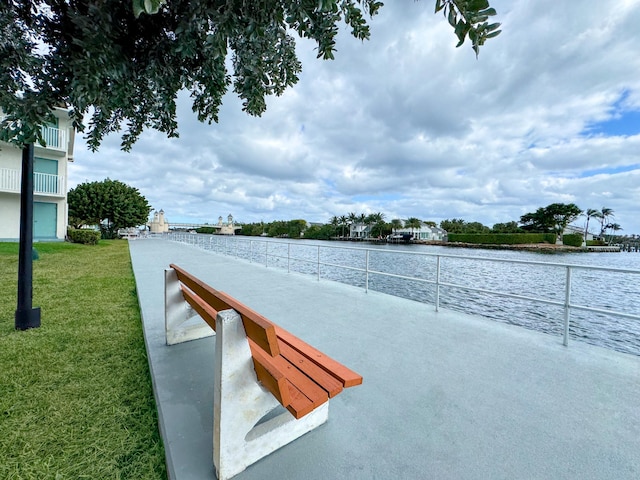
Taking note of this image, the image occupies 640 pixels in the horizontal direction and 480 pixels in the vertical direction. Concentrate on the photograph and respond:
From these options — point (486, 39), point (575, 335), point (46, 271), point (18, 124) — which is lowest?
point (575, 335)

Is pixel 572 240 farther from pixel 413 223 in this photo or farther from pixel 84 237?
pixel 84 237

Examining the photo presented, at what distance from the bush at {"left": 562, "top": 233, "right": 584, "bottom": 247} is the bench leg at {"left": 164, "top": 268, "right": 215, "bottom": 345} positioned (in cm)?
7169

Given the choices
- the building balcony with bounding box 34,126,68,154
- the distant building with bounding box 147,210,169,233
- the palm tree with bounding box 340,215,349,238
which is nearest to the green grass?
the building balcony with bounding box 34,126,68,154

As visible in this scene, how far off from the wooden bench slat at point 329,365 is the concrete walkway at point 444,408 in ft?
1.36

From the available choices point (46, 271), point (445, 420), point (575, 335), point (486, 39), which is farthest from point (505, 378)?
point (46, 271)

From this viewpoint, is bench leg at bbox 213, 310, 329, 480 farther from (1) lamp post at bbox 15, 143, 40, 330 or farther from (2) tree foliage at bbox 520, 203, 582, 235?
(2) tree foliage at bbox 520, 203, 582, 235

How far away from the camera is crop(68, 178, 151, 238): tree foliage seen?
24.7 meters

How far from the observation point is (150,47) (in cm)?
184

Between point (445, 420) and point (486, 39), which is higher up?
point (486, 39)

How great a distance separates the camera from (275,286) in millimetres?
5750

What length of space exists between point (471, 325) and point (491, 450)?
215 cm

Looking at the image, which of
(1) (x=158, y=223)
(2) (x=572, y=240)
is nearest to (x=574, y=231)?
(2) (x=572, y=240)

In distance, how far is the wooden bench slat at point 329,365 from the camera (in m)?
1.36

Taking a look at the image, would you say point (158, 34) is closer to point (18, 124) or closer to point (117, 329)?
point (18, 124)
